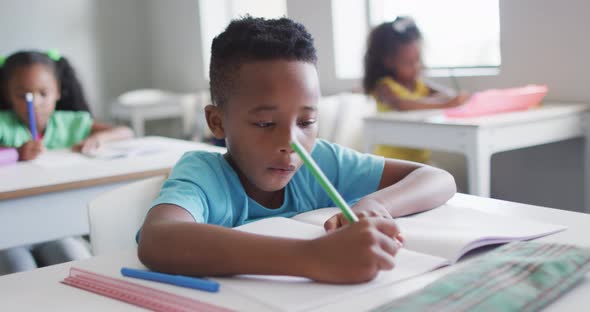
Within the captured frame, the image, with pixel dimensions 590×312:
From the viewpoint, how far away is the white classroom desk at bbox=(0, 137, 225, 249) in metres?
1.60

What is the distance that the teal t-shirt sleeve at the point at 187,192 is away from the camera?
2.95 feet

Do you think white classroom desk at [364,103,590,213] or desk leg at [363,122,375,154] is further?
desk leg at [363,122,375,154]

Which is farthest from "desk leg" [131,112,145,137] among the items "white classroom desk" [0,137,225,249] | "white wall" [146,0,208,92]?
"white classroom desk" [0,137,225,249]

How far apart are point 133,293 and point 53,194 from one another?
107cm

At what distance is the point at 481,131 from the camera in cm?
234

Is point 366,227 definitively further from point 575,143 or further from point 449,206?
point 575,143

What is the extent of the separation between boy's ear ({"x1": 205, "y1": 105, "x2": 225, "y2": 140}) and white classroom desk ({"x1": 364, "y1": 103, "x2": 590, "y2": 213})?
1451 millimetres

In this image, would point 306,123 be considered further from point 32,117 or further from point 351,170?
point 32,117

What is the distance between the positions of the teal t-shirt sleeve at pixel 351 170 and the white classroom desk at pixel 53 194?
75 cm

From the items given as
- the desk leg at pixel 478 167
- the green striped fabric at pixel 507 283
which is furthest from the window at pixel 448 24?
the green striped fabric at pixel 507 283

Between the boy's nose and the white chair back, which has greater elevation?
the boy's nose

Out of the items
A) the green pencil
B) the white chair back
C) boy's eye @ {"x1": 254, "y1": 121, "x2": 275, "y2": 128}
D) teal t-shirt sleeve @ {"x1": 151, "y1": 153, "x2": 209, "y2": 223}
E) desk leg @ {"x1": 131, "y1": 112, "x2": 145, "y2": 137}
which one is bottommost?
desk leg @ {"x1": 131, "y1": 112, "x2": 145, "y2": 137}

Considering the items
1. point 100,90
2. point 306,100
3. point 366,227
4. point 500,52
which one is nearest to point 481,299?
point 366,227

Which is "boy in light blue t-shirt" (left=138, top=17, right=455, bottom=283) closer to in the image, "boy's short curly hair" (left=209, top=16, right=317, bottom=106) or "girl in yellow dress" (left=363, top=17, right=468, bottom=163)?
Result: "boy's short curly hair" (left=209, top=16, right=317, bottom=106)
